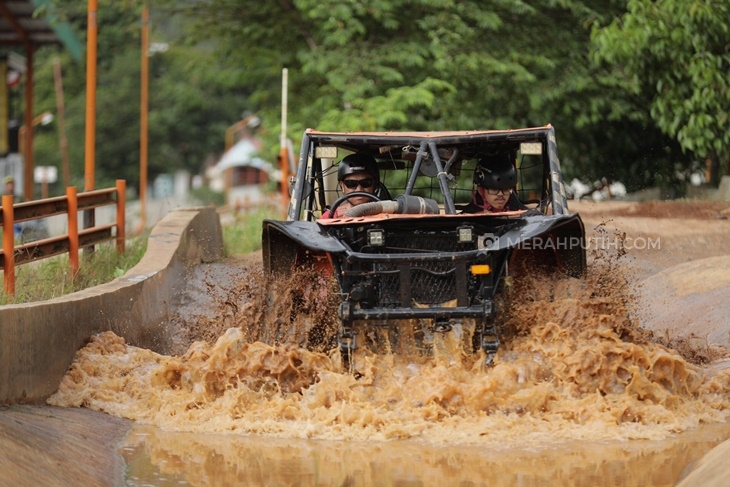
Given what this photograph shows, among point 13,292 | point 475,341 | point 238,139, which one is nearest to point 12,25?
point 13,292

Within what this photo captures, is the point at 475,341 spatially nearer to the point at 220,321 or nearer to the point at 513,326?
the point at 513,326

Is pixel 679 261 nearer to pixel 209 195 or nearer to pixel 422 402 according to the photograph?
pixel 422 402

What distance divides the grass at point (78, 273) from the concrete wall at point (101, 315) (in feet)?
1.45

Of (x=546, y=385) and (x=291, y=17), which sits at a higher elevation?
(x=291, y=17)

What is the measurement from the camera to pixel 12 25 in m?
32.3

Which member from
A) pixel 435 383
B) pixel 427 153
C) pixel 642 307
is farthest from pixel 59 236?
pixel 642 307

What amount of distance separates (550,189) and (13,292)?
453 centimetres

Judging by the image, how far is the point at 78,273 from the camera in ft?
40.0

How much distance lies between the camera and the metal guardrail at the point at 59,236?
10344 mm

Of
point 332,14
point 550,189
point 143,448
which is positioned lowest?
point 143,448

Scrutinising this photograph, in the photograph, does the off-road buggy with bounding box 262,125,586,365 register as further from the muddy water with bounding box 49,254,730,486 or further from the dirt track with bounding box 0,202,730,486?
the dirt track with bounding box 0,202,730,486

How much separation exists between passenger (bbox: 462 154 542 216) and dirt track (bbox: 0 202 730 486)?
80.8 inches

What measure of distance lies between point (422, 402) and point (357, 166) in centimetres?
290

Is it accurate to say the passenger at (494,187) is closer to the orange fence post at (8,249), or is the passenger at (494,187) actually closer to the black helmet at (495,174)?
the black helmet at (495,174)
